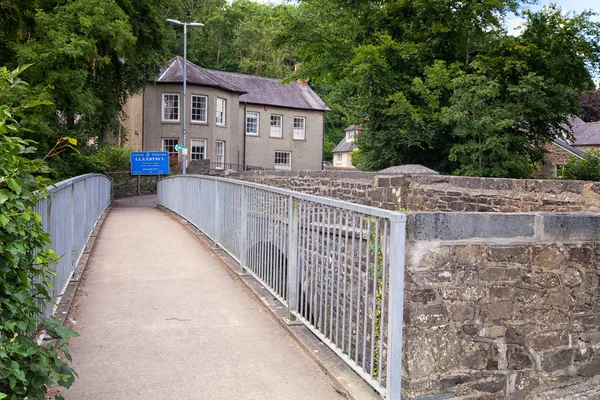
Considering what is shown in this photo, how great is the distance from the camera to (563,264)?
421cm

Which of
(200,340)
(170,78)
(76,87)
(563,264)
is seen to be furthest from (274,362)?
(170,78)

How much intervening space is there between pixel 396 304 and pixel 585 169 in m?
16.2

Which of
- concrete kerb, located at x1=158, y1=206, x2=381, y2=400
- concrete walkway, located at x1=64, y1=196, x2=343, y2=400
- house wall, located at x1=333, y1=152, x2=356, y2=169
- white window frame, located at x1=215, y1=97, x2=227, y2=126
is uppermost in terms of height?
white window frame, located at x1=215, y1=97, x2=227, y2=126

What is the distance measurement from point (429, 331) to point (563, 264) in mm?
1317

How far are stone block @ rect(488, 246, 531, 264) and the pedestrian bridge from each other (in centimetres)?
76

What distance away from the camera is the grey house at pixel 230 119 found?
1474 inches

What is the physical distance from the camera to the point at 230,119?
4078cm

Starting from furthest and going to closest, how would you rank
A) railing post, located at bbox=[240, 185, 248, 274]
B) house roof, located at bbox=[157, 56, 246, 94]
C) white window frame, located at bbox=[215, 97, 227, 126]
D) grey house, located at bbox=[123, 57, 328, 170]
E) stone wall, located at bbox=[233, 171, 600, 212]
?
white window frame, located at bbox=[215, 97, 227, 126] → grey house, located at bbox=[123, 57, 328, 170] → house roof, located at bbox=[157, 56, 246, 94] → stone wall, located at bbox=[233, 171, 600, 212] → railing post, located at bbox=[240, 185, 248, 274]

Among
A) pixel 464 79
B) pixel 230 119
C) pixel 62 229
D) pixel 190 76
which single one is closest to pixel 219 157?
pixel 230 119

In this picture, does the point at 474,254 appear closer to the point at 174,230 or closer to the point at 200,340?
the point at 200,340

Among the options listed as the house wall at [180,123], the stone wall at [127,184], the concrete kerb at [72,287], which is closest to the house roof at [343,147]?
the house wall at [180,123]

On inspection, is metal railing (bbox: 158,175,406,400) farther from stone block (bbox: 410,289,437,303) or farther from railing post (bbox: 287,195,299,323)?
stone block (bbox: 410,289,437,303)

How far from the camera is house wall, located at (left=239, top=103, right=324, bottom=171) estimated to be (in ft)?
145

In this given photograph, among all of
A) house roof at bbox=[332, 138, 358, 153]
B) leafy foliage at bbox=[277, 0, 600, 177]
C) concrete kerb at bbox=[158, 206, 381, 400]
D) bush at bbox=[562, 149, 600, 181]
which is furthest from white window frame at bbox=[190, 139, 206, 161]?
house roof at bbox=[332, 138, 358, 153]
